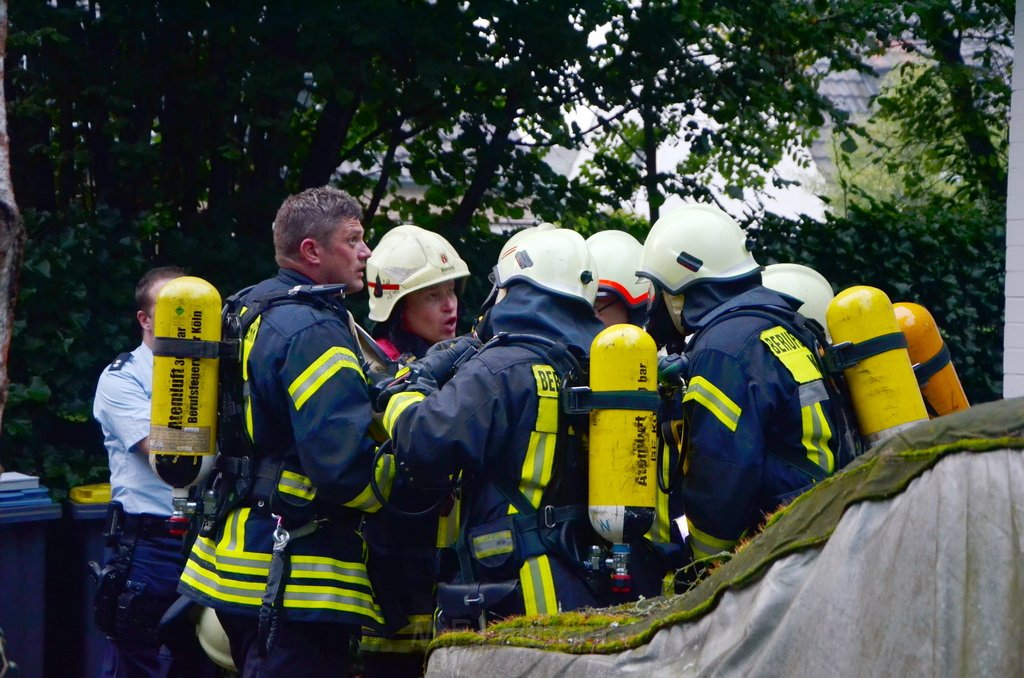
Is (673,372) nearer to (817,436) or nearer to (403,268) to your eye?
(817,436)

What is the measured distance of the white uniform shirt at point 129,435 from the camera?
502cm

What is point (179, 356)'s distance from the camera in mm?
3873

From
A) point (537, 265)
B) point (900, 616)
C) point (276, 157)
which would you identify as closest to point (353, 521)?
Result: point (537, 265)

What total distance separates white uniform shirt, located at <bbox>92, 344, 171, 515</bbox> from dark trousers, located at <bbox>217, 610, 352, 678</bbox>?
111cm

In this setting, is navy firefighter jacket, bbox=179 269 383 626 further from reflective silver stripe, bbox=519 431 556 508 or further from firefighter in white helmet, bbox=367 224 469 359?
firefighter in white helmet, bbox=367 224 469 359

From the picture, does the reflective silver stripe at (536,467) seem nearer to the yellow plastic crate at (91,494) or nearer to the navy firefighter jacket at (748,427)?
the navy firefighter jacket at (748,427)

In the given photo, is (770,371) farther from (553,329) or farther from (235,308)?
(235,308)

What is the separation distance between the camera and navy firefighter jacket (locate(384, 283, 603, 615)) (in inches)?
137

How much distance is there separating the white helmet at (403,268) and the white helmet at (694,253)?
2.85ft

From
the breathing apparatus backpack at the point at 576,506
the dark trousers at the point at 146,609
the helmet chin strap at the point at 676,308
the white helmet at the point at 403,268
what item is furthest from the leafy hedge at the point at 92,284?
the breathing apparatus backpack at the point at 576,506

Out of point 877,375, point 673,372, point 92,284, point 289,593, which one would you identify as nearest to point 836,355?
point 877,375

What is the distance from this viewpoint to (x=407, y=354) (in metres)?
4.76

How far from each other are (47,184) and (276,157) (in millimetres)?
1292

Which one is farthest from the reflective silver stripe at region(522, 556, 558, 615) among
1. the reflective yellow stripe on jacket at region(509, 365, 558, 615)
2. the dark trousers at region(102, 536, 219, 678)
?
the dark trousers at region(102, 536, 219, 678)
